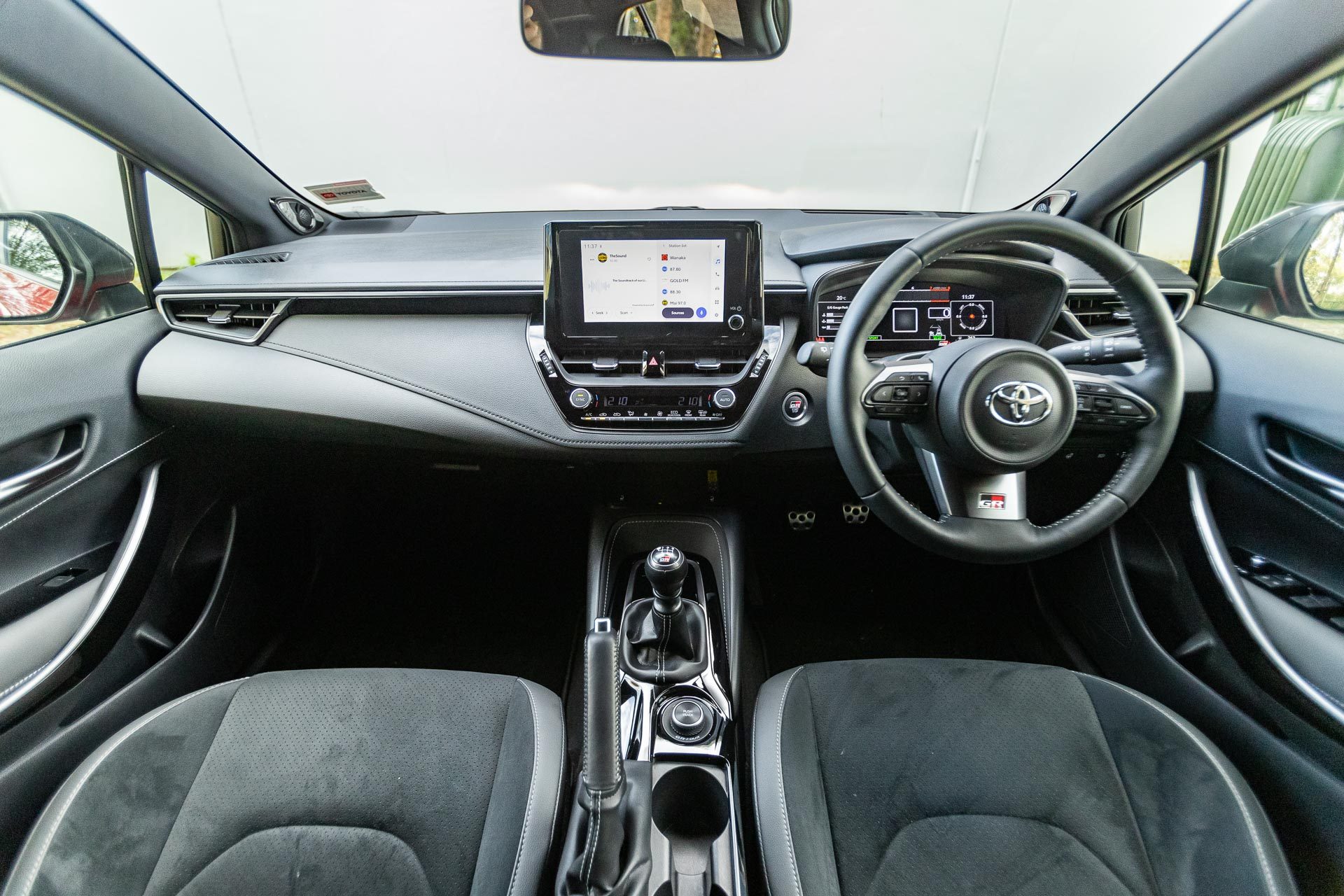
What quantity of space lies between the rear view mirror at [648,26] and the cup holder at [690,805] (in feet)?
5.28

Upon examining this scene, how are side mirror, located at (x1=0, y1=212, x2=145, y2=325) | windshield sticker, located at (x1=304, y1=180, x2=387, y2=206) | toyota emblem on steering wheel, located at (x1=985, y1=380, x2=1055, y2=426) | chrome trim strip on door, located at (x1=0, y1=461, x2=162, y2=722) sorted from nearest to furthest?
1. toyota emblem on steering wheel, located at (x1=985, y1=380, x2=1055, y2=426)
2. chrome trim strip on door, located at (x1=0, y1=461, x2=162, y2=722)
3. side mirror, located at (x1=0, y1=212, x2=145, y2=325)
4. windshield sticker, located at (x1=304, y1=180, x2=387, y2=206)

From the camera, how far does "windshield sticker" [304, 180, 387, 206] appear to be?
189 cm

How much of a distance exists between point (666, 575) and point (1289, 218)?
1557 millimetres

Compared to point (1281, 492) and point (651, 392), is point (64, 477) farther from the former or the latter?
point (1281, 492)

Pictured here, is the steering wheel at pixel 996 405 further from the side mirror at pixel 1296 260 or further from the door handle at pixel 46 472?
the door handle at pixel 46 472

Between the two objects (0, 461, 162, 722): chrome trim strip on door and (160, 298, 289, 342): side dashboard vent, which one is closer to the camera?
(0, 461, 162, 722): chrome trim strip on door

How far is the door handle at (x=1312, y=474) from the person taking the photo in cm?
119

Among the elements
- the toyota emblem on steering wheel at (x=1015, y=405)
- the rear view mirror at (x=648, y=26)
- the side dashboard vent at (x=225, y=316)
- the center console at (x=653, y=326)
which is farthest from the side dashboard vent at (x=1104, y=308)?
the side dashboard vent at (x=225, y=316)

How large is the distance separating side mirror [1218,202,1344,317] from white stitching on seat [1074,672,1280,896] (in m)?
0.85

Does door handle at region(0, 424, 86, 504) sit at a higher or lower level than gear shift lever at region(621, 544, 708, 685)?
higher

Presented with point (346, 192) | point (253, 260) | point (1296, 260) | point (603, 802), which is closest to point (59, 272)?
point (253, 260)

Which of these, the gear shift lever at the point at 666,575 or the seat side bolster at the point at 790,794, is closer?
the seat side bolster at the point at 790,794

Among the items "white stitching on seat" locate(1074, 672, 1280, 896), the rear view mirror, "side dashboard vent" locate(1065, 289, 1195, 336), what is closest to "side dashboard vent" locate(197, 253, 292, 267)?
the rear view mirror

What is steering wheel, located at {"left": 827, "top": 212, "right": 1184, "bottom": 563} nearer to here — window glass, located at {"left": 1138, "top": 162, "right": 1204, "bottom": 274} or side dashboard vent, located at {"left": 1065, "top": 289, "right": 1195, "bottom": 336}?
side dashboard vent, located at {"left": 1065, "top": 289, "right": 1195, "bottom": 336}
